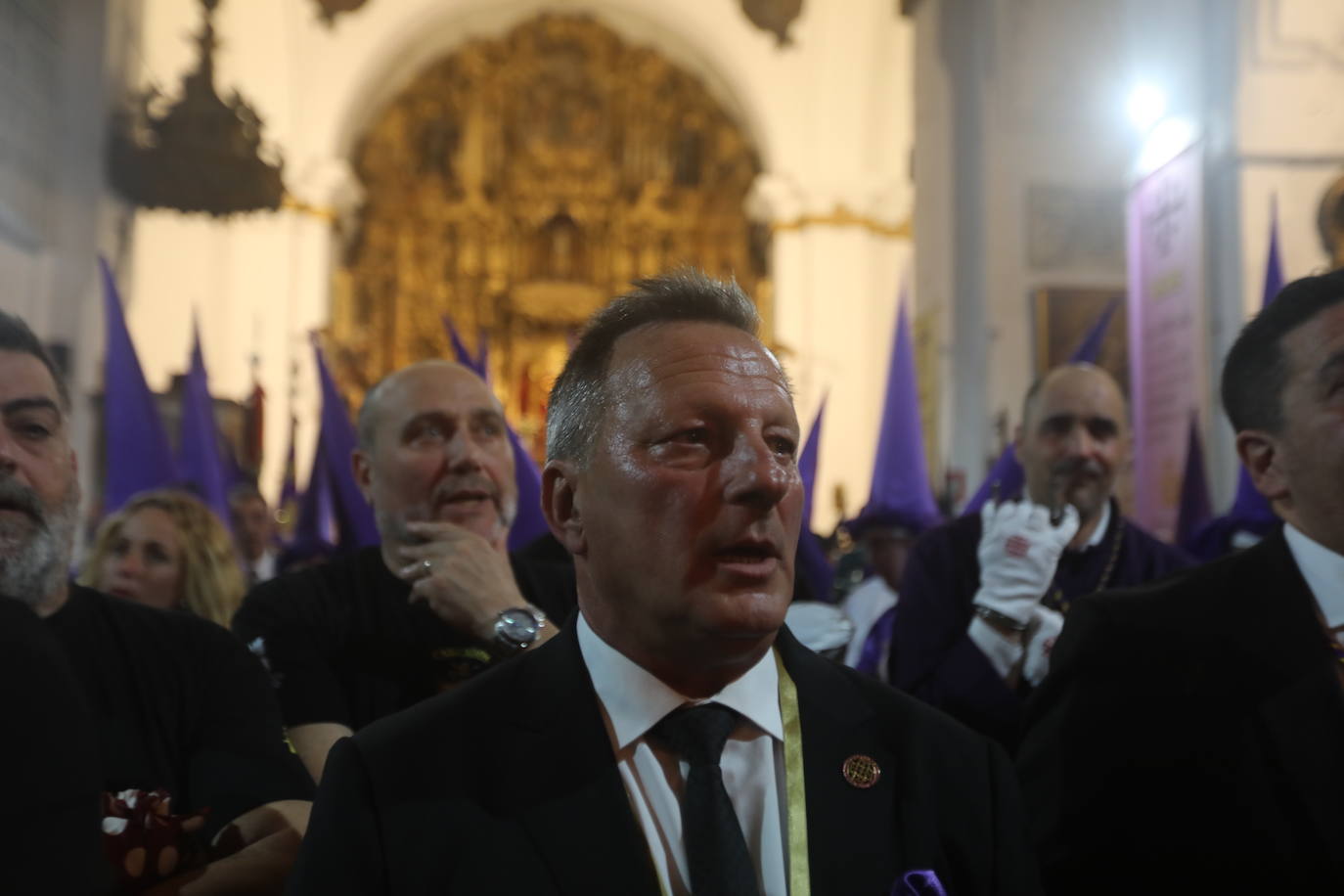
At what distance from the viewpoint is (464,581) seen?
103 inches

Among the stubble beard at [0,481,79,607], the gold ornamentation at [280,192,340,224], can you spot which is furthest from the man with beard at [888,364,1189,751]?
the gold ornamentation at [280,192,340,224]

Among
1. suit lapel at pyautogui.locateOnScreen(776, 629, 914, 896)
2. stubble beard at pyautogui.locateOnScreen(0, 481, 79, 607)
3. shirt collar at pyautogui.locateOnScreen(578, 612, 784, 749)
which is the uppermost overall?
stubble beard at pyautogui.locateOnScreen(0, 481, 79, 607)

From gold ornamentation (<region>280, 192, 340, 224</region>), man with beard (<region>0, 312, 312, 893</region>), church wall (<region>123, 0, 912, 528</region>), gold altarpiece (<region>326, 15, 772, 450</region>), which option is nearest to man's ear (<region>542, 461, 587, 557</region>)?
man with beard (<region>0, 312, 312, 893</region>)

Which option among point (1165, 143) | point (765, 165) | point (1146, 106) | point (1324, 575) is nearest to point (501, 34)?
point (765, 165)

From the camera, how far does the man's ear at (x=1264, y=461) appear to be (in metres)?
1.98

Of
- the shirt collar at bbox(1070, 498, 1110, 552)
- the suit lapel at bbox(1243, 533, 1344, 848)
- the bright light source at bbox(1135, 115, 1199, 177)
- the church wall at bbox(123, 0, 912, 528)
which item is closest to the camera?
the suit lapel at bbox(1243, 533, 1344, 848)

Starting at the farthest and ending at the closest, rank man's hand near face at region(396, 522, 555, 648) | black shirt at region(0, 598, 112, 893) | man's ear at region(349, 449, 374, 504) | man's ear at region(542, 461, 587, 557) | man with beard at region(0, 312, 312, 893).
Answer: man's ear at region(349, 449, 374, 504), man's hand near face at region(396, 522, 555, 648), man with beard at region(0, 312, 312, 893), man's ear at region(542, 461, 587, 557), black shirt at region(0, 598, 112, 893)

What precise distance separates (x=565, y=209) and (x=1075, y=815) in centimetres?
1781

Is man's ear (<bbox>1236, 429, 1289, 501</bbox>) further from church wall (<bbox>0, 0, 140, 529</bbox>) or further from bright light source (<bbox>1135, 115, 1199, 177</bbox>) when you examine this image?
church wall (<bbox>0, 0, 140, 529</bbox>)

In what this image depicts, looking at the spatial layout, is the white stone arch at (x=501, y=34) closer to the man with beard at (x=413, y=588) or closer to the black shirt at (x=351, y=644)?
the man with beard at (x=413, y=588)

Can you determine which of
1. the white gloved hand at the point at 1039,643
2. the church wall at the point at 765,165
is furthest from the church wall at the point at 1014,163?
the church wall at the point at 765,165

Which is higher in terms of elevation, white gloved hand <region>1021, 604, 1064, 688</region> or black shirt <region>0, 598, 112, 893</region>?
black shirt <region>0, 598, 112, 893</region>

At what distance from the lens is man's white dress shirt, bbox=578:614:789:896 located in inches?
56.0

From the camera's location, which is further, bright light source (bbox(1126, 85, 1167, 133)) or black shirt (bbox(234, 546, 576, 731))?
bright light source (bbox(1126, 85, 1167, 133))
